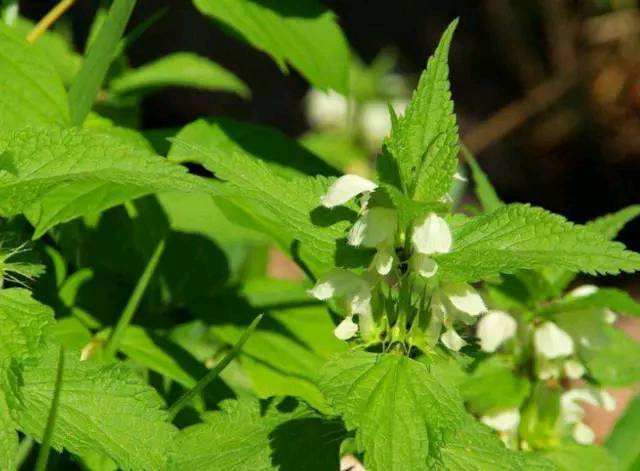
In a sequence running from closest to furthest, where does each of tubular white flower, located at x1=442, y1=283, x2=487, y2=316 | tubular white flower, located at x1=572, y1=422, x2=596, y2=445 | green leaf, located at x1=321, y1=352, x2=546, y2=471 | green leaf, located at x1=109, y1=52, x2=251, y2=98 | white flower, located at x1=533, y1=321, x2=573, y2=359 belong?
green leaf, located at x1=321, y1=352, x2=546, y2=471 → tubular white flower, located at x1=442, y1=283, x2=487, y2=316 → white flower, located at x1=533, y1=321, x2=573, y2=359 → tubular white flower, located at x1=572, y1=422, x2=596, y2=445 → green leaf, located at x1=109, y1=52, x2=251, y2=98

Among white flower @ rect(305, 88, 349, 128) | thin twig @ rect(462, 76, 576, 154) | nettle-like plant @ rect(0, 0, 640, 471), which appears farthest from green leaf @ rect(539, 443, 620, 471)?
thin twig @ rect(462, 76, 576, 154)

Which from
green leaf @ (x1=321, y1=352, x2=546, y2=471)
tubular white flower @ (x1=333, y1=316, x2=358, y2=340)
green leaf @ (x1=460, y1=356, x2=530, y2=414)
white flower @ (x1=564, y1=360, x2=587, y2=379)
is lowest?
green leaf @ (x1=321, y1=352, x2=546, y2=471)

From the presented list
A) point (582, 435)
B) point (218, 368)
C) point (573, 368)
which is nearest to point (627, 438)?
point (582, 435)

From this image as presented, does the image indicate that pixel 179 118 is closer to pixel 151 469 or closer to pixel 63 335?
pixel 63 335

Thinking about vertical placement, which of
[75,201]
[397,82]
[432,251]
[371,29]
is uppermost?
[371,29]

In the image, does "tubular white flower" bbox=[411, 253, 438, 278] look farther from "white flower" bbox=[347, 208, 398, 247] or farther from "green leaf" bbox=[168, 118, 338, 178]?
"green leaf" bbox=[168, 118, 338, 178]

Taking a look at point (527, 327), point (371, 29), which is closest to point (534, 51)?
point (371, 29)

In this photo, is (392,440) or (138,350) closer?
(392,440)
